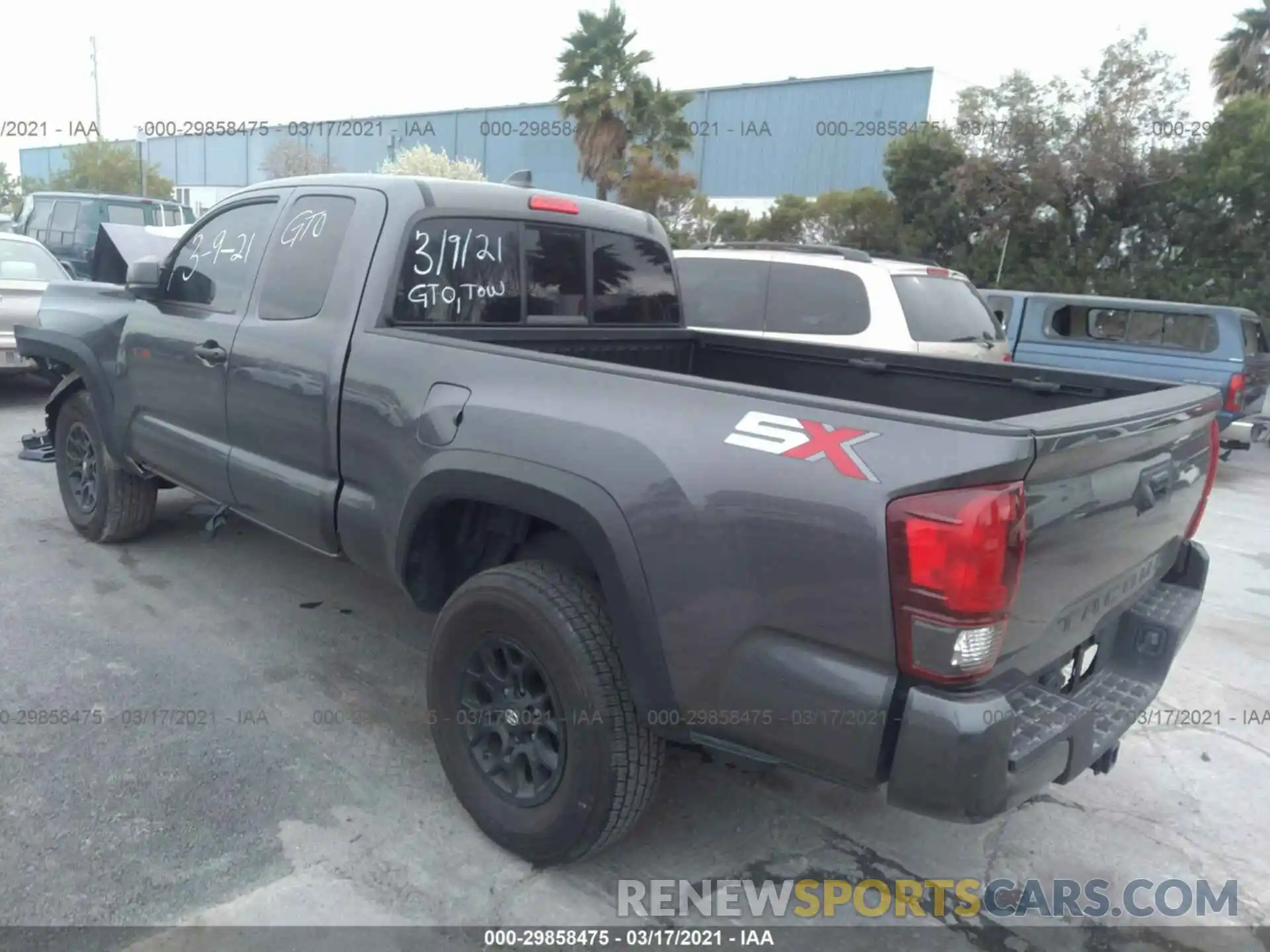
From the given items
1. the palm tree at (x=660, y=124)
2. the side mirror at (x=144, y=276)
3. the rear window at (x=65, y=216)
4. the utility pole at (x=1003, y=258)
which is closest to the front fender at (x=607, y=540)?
the side mirror at (x=144, y=276)

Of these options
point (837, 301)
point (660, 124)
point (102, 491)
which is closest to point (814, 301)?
point (837, 301)

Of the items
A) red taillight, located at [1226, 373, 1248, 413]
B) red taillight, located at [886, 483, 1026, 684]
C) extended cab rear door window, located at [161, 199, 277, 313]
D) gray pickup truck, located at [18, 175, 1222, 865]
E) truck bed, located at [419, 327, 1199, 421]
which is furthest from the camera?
red taillight, located at [1226, 373, 1248, 413]

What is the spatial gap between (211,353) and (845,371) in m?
2.62

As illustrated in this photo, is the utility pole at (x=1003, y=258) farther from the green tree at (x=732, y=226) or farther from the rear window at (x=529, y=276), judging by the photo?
the rear window at (x=529, y=276)

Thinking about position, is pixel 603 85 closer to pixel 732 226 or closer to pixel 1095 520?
pixel 732 226

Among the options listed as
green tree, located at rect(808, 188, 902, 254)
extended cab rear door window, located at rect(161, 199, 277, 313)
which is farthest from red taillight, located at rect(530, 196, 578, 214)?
green tree, located at rect(808, 188, 902, 254)

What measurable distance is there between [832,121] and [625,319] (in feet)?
93.5

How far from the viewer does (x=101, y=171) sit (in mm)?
37188

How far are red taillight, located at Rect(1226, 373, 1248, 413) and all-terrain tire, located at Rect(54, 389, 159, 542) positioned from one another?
9.38 metres

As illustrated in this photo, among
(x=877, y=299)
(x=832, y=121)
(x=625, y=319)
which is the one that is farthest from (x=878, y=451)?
(x=832, y=121)

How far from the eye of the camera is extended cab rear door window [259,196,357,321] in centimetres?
354

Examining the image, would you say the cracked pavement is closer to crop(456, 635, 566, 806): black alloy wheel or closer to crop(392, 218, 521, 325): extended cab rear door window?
crop(456, 635, 566, 806): black alloy wheel

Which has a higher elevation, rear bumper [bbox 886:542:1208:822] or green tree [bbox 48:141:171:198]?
green tree [bbox 48:141:171:198]

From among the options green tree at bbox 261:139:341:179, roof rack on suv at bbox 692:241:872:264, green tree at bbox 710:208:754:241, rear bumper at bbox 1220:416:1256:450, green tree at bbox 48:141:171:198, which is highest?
green tree at bbox 261:139:341:179
